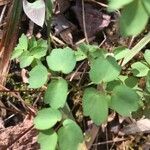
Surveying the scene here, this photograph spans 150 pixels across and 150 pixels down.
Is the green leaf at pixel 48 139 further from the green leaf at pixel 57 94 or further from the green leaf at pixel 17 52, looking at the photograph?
the green leaf at pixel 17 52

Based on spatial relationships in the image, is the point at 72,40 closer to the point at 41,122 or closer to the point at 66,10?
the point at 66,10

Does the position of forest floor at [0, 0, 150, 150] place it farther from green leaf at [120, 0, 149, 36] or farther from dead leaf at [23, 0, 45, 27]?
green leaf at [120, 0, 149, 36]

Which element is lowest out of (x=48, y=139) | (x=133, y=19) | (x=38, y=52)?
(x=48, y=139)

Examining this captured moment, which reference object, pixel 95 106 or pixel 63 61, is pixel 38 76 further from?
pixel 95 106

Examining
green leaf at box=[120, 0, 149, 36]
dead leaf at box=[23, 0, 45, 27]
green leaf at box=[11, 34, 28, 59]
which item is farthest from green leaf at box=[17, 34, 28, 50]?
green leaf at box=[120, 0, 149, 36]

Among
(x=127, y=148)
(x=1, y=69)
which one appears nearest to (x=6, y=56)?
(x=1, y=69)

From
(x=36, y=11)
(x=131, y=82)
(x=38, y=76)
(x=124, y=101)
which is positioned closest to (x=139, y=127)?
(x=131, y=82)
